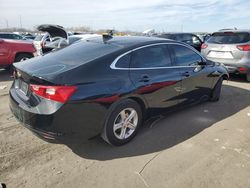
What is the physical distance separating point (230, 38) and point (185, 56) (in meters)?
4.04

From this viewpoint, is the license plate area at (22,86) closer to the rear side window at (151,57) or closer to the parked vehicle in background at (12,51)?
the rear side window at (151,57)

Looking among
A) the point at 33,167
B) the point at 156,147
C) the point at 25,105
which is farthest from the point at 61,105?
the point at 156,147

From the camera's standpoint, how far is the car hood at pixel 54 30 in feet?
29.3

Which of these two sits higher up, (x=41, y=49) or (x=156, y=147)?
(x=41, y=49)

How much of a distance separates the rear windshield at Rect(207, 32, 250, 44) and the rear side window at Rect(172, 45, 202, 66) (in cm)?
338

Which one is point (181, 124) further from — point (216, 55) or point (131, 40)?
point (216, 55)

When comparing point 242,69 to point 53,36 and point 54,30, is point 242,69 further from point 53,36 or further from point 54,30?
point 53,36

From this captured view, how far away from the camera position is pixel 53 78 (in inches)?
119

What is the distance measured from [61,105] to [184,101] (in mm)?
2576

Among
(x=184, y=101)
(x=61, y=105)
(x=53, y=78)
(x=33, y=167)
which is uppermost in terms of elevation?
(x=53, y=78)

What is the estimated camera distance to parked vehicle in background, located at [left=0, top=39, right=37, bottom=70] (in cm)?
879

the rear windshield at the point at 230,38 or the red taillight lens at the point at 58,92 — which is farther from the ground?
the rear windshield at the point at 230,38

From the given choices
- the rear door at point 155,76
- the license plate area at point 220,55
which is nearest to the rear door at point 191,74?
the rear door at point 155,76

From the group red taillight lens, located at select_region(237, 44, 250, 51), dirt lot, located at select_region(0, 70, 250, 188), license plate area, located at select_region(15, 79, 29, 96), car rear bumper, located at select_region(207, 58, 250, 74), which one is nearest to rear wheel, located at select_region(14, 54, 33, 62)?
dirt lot, located at select_region(0, 70, 250, 188)
